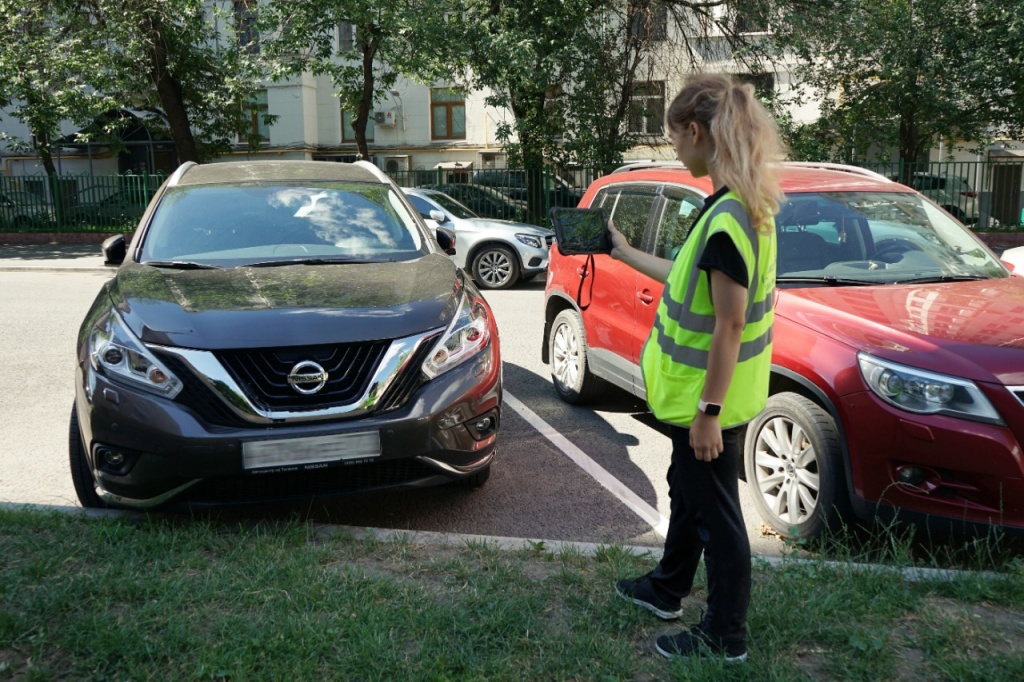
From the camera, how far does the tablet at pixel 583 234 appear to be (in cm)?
348

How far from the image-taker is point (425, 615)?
3197 mm

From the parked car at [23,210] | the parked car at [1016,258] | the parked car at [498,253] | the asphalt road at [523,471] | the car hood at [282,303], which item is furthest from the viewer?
A: the parked car at [23,210]

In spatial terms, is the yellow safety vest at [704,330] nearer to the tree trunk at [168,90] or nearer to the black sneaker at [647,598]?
the black sneaker at [647,598]

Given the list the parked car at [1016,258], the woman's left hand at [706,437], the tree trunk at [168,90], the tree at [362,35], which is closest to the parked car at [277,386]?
the woman's left hand at [706,437]

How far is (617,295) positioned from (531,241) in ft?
28.0

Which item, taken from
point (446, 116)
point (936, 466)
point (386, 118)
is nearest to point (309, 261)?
point (936, 466)

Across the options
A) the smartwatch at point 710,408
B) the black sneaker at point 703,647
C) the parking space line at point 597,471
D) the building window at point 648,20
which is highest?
the building window at point 648,20

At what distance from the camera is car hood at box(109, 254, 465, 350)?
4039mm

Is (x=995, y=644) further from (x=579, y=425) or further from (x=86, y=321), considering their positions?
(x=86, y=321)

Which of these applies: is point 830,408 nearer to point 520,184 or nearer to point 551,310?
point 551,310

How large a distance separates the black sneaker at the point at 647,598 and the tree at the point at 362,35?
16.0 meters

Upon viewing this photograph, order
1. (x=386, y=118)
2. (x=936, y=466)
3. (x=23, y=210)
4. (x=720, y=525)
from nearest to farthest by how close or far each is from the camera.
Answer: (x=720, y=525)
(x=936, y=466)
(x=23, y=210)
(x=386, y=118)

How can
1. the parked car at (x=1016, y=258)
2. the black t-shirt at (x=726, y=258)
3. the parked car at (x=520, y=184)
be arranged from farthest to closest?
1. the parked car at (x=520, y=184)
2. the parked car at (x=1016, y=258)
3. the black t-shirt at (x=726, y=258)

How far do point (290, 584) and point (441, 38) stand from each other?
53.2ft
